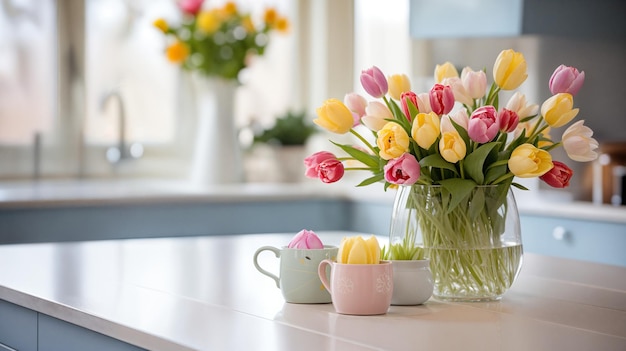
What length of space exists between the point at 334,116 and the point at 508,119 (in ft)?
0.89

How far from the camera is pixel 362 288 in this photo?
1.28m

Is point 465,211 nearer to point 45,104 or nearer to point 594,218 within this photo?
point 594,218

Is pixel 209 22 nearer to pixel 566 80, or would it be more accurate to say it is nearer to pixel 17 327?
pixel 17 327

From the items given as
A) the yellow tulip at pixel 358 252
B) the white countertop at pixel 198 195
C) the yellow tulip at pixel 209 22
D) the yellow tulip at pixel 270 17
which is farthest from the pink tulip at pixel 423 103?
the yellow tulip at pixel 270 17

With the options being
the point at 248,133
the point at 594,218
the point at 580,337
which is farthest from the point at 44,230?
the point at 580,337

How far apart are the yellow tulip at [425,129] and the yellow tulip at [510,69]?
5.5 inches

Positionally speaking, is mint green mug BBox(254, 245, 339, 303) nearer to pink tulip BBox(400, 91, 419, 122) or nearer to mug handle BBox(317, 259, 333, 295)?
mug handle BBox(317, 259, 333, 295)

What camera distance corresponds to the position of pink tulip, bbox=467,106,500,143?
1306 millimetres

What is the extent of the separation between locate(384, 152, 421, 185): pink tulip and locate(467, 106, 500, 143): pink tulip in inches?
3.7

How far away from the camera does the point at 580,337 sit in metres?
1.17

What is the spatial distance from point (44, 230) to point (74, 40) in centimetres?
106

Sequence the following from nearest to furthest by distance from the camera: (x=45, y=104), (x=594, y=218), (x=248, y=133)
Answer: (x=594, y=218)
(x=45, y=104)
(x=248, y=133)

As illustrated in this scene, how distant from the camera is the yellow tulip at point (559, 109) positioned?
4.51 ft

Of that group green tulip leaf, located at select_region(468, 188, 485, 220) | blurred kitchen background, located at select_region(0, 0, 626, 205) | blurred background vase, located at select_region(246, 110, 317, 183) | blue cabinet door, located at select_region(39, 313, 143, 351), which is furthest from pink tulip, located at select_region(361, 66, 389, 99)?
blurred background vase, located at select_region(246, 110, 317, 183)
